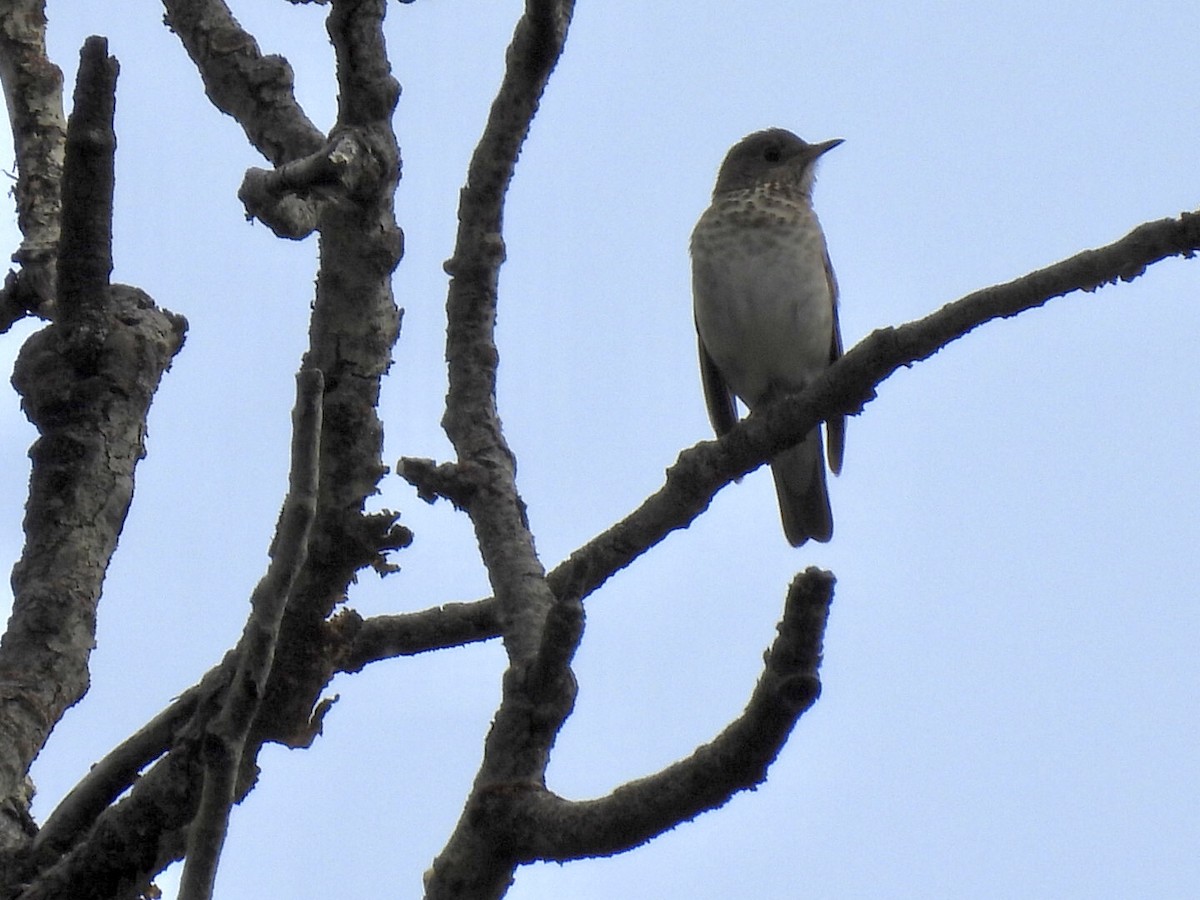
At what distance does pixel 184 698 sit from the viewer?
370 centimetres

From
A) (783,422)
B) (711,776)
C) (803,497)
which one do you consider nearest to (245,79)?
(783,422)

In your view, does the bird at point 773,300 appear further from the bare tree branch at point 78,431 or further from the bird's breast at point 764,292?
the bare tree branch at point 78,431

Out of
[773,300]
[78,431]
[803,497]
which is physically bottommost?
[78,431]

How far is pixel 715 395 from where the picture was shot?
8414mm

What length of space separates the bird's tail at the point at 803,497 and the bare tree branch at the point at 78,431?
4562mm

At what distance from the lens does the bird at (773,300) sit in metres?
7.59

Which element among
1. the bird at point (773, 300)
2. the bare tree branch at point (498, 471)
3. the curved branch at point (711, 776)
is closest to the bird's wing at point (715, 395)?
the bird at point (773, 300)

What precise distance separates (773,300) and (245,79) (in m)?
3.68

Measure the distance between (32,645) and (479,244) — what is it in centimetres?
131

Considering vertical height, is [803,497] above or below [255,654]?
above

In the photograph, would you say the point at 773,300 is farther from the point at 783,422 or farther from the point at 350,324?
the point at 350,324

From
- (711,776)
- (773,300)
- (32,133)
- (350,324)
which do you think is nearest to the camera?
(711,776)

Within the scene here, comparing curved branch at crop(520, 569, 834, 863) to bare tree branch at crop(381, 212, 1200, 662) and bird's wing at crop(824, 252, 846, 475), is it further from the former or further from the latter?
bird's wing at crop(824, 252, 846, 475)

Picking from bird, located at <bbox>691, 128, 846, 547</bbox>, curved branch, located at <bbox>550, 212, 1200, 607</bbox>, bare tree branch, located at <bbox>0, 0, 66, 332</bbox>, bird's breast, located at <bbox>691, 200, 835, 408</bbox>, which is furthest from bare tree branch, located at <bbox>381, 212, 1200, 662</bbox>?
bird's breast, located at <bbox>691, 200, 835, 408</bbox>
